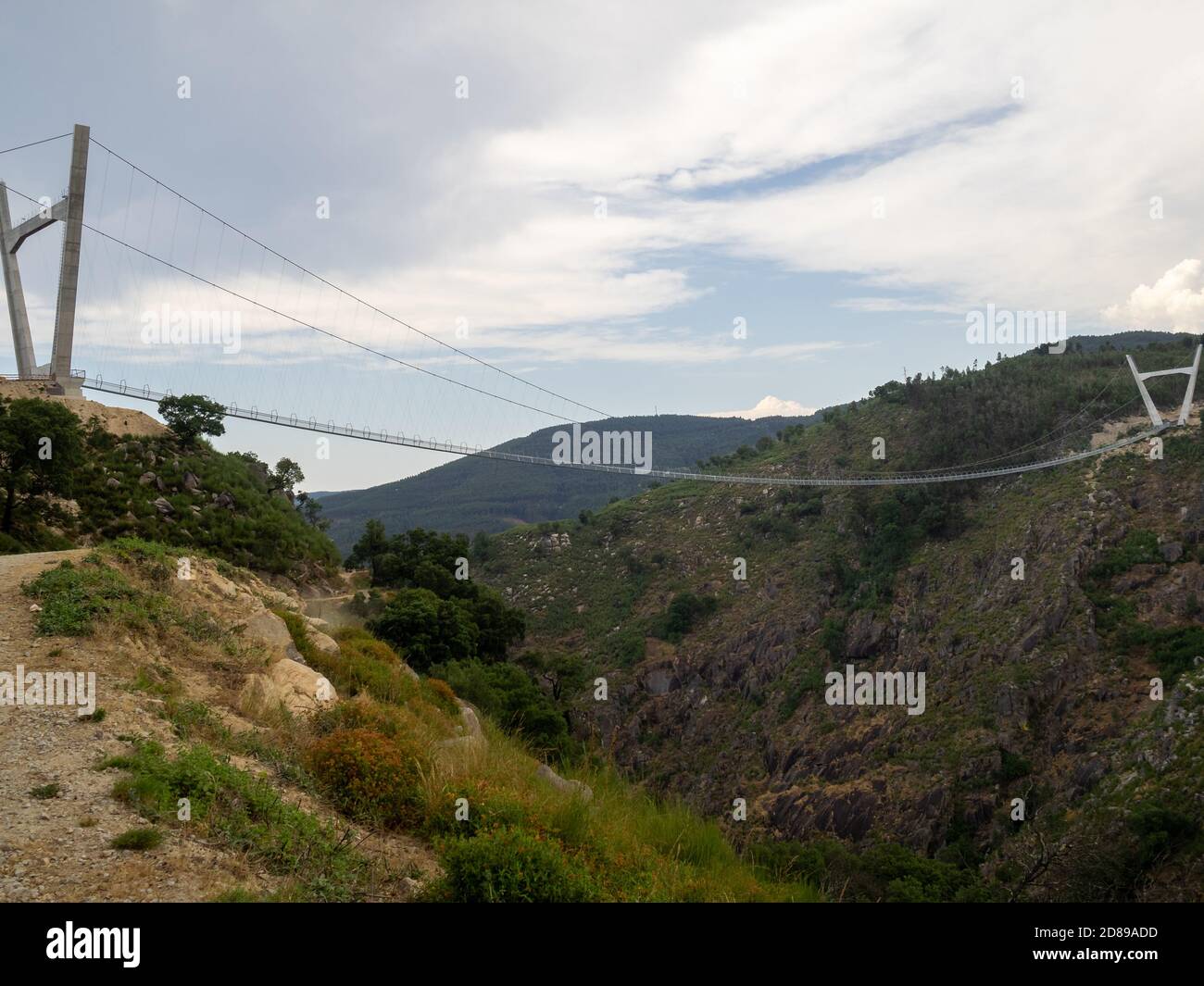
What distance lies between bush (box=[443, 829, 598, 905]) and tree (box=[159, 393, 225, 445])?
100 ft

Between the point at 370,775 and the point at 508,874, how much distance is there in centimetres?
307

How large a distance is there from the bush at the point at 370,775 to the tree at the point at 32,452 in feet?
60.4

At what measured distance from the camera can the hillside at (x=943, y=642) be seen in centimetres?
2480

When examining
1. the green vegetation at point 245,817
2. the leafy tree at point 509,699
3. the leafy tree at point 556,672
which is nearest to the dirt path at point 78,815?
the green vegetation at point 245,817

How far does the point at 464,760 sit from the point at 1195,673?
2706 centimetres

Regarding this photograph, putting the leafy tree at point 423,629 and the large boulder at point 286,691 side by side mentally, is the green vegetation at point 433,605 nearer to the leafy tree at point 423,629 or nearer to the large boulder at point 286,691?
the leafy tree at point 423,629

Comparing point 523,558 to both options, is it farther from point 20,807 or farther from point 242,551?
point 20,807

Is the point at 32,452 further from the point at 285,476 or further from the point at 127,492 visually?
the point at 285,476

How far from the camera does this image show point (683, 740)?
141 ft

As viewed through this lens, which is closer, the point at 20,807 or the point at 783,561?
the point at 20,807

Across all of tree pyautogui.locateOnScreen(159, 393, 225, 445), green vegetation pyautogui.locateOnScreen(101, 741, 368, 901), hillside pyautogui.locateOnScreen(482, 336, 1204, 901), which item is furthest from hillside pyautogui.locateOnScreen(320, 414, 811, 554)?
green vegetation pyautogui.locateOnScreen(101, 741, 368, 901)

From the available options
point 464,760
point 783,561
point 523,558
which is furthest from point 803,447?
point 464,760

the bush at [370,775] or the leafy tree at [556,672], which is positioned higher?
the bush at [370,775]

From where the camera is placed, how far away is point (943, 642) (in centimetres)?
3769
